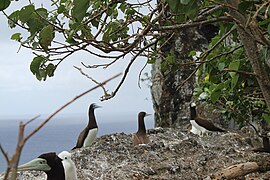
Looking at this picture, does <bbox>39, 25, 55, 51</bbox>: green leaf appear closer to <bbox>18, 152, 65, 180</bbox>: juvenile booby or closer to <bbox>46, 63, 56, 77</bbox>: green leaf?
<bbox>46, 63, 56, 77</bbox>: green leaf

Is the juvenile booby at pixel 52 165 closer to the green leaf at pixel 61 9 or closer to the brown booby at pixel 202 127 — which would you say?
the green leaf at pixel 61 9

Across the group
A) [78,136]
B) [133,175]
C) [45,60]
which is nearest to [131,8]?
[45,60]

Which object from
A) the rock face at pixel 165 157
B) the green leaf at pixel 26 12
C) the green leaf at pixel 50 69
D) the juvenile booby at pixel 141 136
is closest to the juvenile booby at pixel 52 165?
the rock face at pixel 165 157

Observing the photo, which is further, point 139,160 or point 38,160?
point 139,160

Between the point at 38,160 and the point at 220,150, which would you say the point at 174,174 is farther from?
the point at 38,160

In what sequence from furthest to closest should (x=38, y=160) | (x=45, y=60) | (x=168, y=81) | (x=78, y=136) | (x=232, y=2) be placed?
(x=168, y=81), (x=78, y=136), (x=38, y=160), (x=45, y=60), (x=232, y=2)

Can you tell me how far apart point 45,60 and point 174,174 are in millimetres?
2070

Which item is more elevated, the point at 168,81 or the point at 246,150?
the point at 168,81

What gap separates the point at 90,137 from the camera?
4.88 meters

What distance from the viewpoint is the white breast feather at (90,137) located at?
4.71m

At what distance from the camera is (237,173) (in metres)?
2.82

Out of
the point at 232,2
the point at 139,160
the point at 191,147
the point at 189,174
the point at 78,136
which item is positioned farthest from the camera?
the point at 78,136

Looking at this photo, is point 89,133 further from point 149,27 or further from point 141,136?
point 149,27

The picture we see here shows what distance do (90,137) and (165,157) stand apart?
139 centimetres
